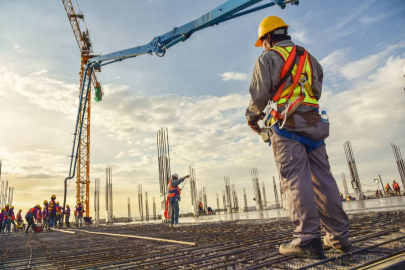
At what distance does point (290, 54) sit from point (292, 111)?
0.44 m

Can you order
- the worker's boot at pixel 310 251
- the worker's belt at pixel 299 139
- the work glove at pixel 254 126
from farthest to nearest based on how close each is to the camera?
the work glove at pixel 254 126
the worker's belt at pixel 299 139
the worker's boot at pixel 310 251

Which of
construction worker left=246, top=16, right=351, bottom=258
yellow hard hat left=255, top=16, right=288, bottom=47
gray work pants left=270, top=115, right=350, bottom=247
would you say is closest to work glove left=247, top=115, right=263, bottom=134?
construction worker left=246, top=16, right=351, bottom=258

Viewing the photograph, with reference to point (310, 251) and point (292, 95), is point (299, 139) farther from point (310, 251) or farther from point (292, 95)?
point (310, 251)

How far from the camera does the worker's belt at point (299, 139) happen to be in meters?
1.89

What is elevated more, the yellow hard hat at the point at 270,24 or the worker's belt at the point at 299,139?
the yellow hard hat at the point at 270,24

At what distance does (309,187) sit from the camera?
178cm

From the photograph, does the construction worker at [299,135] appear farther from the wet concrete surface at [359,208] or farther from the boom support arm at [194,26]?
the boom support arm at [194,26]

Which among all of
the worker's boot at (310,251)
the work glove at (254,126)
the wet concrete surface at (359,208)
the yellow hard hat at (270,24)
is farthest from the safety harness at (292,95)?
the wet concrete surface at (359,208)

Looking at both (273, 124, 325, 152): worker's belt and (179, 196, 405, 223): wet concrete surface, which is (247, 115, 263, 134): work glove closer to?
(273, 124, 325, 152): worker's belt

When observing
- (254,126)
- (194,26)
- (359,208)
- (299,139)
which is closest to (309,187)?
(299,139)

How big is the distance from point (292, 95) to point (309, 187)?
0.65 meters

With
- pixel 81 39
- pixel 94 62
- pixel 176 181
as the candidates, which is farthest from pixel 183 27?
pixel 81 39

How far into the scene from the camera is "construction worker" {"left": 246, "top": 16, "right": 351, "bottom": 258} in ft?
5.81

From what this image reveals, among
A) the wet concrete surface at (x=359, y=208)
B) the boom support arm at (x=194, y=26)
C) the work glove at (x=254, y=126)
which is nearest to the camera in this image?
the work glove at (x=254, y=126)
